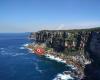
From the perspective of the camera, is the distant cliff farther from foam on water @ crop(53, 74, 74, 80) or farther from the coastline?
foam on water @ crop(53, 74, 74, 80)

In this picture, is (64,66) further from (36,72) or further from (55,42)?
(55,42)

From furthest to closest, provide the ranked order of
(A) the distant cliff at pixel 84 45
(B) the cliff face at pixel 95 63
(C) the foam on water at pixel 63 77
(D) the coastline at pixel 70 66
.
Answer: (D) the coastline at pixel 70 66 < (A) the distant cliff at pixel 84 45 < (C) the foam on water at pixel 63 77 < (B) the cliff face at pixel 95 63

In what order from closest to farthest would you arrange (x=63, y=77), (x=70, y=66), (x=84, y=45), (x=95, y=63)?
(x=63, y=77) → (x=95, y=63) → (x=70, y=66) → (x=84, y=45)

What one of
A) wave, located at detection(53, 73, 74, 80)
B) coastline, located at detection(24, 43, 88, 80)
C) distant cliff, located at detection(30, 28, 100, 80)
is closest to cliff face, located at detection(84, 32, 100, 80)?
distant cliff, located at detection(30, 28, 100, 80)

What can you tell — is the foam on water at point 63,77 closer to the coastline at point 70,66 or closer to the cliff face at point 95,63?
the coastline at point 70,66

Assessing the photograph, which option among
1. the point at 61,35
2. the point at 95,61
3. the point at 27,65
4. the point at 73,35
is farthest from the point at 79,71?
the point at 61,35

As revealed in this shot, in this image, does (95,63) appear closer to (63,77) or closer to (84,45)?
(63,77)

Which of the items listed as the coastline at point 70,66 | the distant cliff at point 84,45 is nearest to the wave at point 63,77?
the coastline at point 70,66

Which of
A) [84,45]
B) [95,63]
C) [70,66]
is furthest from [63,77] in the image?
[84,45]
